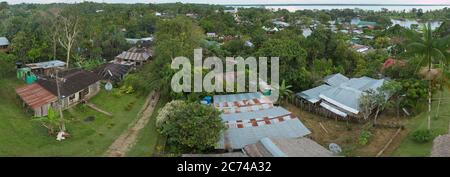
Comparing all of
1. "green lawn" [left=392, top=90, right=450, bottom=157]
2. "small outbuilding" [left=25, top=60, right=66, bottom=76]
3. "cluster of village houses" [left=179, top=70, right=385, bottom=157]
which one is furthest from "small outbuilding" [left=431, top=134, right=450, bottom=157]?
"small outbuilding" [left=25, top=60, right=66, bottom=76]

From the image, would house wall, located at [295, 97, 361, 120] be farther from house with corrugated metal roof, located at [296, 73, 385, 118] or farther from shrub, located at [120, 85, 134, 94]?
shrub, located at [120, 85, 134, 94]

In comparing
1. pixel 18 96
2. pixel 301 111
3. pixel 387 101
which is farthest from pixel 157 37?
pixel 387 101

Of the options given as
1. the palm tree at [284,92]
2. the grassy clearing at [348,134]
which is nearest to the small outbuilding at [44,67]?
the palm tree at [284,92]

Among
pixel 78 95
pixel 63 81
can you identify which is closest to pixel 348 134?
→ pixel 78 95

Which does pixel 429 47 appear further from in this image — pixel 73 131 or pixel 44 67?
pixel 44 67

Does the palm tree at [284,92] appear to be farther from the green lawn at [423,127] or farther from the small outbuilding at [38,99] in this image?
the small outbuilding at [38,99]

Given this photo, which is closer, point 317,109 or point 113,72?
point 317,109
